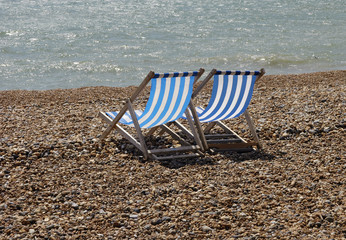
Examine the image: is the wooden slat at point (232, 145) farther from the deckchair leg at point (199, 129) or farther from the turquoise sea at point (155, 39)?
the turquoise sea at point (155, 39)

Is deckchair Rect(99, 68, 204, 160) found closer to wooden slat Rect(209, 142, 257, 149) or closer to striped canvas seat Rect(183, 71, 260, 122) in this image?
wooden slat Rect(209, 142, 257, 149)

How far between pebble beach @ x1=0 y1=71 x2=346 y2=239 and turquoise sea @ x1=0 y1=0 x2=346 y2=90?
236 inches

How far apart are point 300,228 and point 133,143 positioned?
2.47 meters

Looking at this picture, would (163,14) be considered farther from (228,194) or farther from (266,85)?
(228,194)

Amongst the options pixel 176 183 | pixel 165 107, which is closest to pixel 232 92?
pixel 165 107

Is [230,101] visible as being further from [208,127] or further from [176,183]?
[176,183]

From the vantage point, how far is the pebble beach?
161 inches

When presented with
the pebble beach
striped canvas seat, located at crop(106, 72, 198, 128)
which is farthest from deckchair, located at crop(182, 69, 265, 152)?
striped canvas seat, located at crop(106, 72, 198, 128)

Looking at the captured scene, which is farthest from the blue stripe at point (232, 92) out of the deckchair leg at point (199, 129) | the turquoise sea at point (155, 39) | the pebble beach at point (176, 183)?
the turquoise sea at point (155, 39)

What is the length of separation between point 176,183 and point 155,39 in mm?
12365

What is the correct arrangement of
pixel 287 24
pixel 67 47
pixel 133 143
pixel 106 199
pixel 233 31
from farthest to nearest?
pixel 287 24 → pixel 233 31 → pixel 67 47 → pixel 133 143 → pixel 106 199

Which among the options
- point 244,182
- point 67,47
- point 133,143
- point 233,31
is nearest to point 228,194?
point 244,182

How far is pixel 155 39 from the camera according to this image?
1692 cm

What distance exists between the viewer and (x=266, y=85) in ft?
33.2
